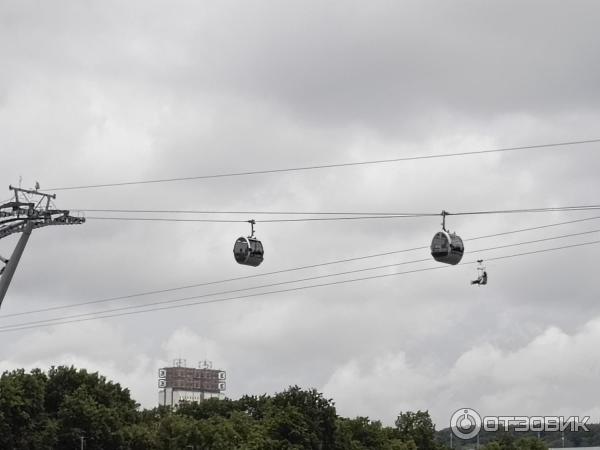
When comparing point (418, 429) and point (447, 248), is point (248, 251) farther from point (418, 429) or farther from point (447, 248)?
point (418, 429)

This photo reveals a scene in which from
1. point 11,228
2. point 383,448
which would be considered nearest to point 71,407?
point 383,448

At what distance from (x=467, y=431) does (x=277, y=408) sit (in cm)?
3749

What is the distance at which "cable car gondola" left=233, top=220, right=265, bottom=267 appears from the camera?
196ft

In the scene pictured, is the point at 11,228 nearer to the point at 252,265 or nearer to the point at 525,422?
the point at 252,265

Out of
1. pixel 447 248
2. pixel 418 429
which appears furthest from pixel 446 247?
pixel 418 429

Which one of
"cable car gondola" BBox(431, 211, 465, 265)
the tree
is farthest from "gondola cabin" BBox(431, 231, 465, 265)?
the tree

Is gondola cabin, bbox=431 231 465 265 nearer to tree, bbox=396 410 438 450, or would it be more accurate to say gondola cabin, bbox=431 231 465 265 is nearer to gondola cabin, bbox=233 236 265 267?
gondola cabin, bbox=233 236 265 267

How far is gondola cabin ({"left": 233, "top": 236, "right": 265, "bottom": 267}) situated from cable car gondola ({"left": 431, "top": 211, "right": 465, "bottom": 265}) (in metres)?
8.98

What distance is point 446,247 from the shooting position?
184 feet

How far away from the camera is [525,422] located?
186625 millimetres

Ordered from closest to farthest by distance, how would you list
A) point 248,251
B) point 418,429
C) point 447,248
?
point 447,248
point 248,251
point 418,429

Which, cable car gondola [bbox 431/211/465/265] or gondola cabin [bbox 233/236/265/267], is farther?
gondola cabin [bbox 233/236/265/267]

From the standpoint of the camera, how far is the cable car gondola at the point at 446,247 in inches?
2202

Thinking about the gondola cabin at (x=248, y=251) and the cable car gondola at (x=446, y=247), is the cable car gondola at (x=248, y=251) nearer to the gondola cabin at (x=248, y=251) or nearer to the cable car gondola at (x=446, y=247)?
the gondola cabin at (x=248, y=251)
